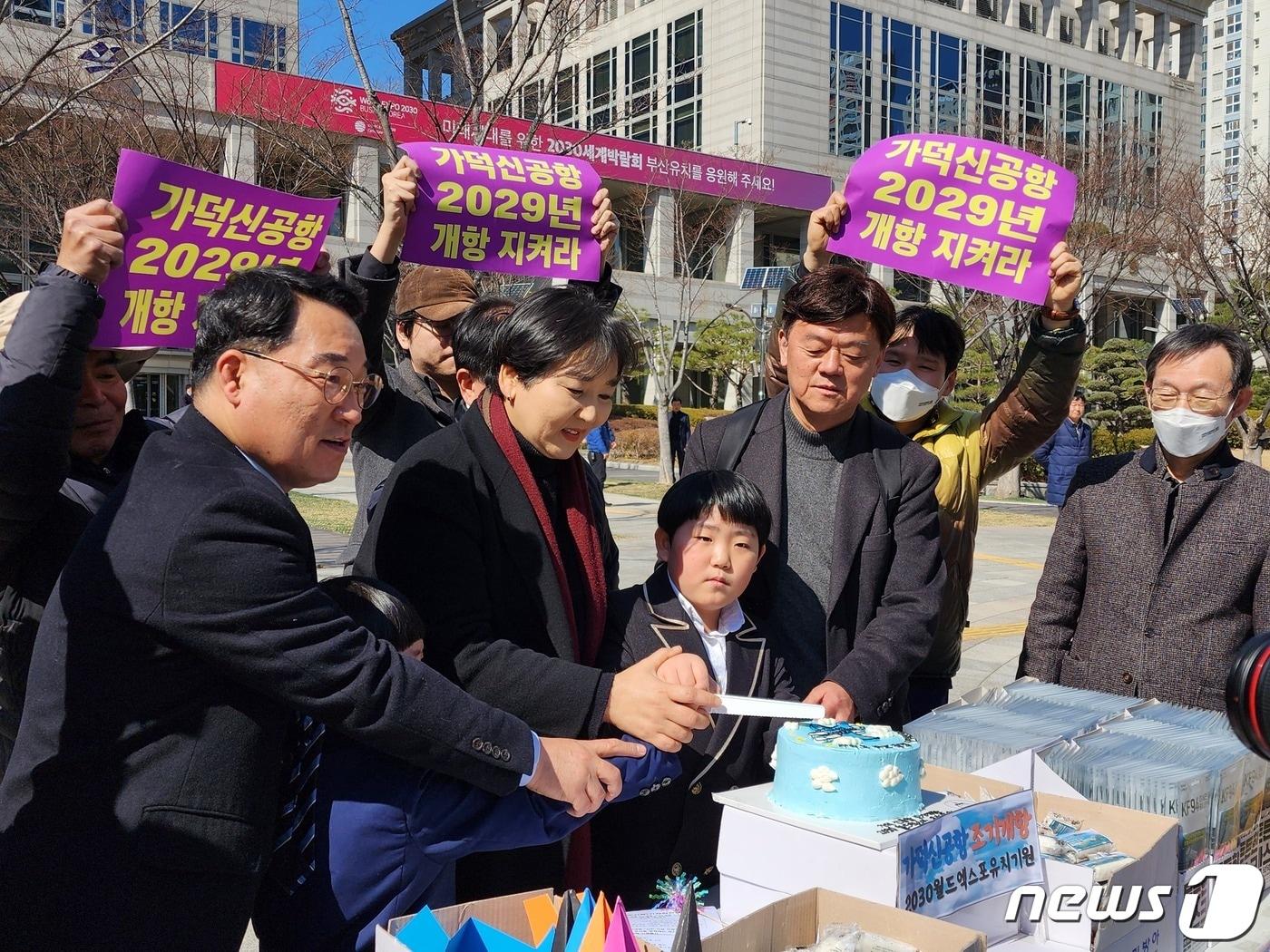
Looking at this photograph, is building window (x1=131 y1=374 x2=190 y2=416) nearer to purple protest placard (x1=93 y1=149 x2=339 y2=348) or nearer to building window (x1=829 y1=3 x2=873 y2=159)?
building window (x1=829 y1=3 x2=873 y2=159)

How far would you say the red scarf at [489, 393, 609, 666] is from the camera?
2279 mm

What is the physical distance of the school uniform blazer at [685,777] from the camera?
2.37m

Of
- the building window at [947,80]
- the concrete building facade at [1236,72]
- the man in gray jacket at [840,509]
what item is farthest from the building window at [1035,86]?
the concrete building facade at [1236,72]

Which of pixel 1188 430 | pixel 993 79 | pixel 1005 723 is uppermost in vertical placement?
pixel 993 79

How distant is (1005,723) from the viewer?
246 cm

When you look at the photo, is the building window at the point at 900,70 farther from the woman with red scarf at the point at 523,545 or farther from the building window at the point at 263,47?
the woman with red scarf at the point at 523,545

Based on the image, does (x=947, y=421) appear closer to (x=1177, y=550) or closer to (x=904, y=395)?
(x=904, y=395)

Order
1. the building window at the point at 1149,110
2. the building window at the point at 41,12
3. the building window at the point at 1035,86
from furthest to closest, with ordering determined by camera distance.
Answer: the building window at the point at 1149,110 → the building window at the point at 1035,86 → the building window at the point at 41,12

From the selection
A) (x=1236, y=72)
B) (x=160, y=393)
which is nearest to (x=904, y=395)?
(x=160, y=393)

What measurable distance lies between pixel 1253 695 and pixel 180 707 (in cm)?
158

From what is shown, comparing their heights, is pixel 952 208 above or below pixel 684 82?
below

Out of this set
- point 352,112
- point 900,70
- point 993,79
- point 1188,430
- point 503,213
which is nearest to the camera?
point 1188,430

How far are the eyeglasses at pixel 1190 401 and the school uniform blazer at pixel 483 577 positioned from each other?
1850 millimetres
